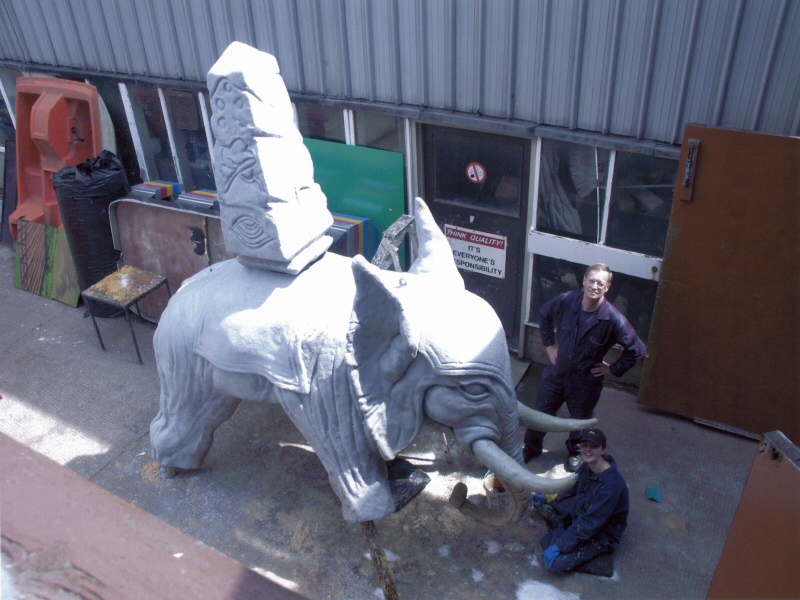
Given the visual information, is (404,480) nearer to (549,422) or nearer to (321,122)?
(549,422)

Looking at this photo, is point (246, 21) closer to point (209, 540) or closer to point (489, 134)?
point (489, 134)

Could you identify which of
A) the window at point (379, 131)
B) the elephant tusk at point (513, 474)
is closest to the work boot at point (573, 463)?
the elephant tusk at point (513, 474)

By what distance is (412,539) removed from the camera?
3.55 metres

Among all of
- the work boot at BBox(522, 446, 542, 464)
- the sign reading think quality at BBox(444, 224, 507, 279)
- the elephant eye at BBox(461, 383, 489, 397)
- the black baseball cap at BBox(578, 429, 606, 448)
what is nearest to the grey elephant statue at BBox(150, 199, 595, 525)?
the elephant eye at BBox(461, 383, 489, 397)

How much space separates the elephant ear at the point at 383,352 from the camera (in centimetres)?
255

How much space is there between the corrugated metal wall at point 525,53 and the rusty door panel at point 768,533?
89.2 inches

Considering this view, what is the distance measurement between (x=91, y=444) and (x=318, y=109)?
3.12 meters

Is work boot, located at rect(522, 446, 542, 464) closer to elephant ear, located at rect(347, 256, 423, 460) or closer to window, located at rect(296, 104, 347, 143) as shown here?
elephant ear, located at rect(347, 256, 423, 460)

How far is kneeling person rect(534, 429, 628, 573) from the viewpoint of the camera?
321cm

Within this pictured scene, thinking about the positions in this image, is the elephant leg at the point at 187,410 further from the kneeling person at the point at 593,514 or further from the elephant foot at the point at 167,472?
the kneeling person at the point at 593,514

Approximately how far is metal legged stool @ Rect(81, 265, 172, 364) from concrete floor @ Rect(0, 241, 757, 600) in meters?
0.55

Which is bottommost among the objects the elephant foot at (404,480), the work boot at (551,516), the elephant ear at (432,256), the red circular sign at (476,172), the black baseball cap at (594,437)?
the work boot at (551,516)

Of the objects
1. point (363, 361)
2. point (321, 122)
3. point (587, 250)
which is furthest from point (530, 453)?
point (321, 122)

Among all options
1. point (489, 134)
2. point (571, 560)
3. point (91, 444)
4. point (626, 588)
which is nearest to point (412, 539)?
point (571, 560)
